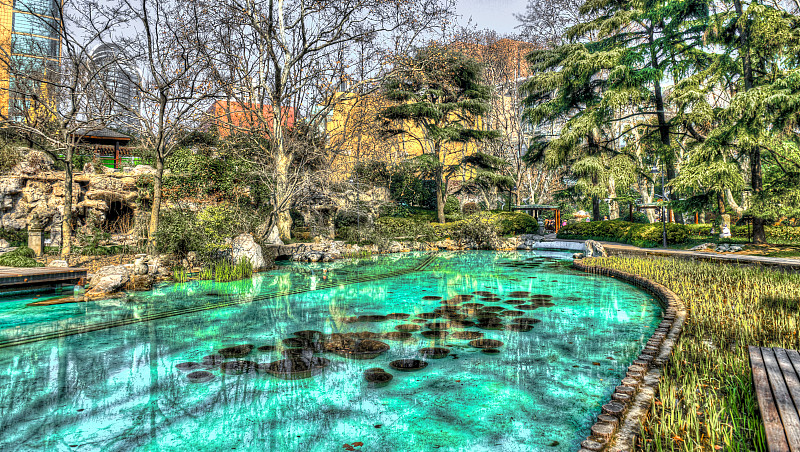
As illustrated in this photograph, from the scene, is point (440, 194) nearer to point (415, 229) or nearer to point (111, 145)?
point (415, 229)

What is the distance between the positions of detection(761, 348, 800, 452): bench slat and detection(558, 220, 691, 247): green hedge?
51.1 ft

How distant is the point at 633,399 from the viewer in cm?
283

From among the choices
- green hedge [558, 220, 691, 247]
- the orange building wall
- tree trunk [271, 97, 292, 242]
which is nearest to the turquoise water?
tree trunk [271, 97, 292, 242]

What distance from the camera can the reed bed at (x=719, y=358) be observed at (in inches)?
94.1

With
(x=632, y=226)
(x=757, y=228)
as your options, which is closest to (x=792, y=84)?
(x=757, y=228)

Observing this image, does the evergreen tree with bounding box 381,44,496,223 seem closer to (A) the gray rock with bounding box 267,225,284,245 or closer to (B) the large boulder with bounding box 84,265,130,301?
(A) the gray rock with bounding box 267,225,284,245

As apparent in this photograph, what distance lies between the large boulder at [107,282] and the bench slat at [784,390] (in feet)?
31.4

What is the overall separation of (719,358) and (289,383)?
380 centimetres

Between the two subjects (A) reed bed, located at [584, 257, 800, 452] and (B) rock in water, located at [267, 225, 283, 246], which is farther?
(B) rock in water, located at [267, 225, 283, 246]

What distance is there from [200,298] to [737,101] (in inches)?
637

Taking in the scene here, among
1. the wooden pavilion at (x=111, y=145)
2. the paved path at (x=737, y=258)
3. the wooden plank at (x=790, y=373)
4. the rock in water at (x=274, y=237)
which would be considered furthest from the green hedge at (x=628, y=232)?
the wooden pavilion at (x=111, y=145)

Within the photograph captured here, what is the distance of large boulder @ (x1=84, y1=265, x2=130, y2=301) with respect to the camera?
768 centimetres

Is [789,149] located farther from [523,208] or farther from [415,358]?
[415,358]

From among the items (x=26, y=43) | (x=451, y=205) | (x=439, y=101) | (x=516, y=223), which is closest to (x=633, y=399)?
(x=516, y=223)
